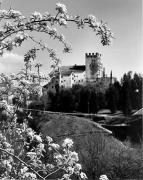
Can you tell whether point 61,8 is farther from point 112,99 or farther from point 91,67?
point 91,67

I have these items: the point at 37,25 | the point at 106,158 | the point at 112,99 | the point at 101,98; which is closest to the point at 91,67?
the point at 101,98

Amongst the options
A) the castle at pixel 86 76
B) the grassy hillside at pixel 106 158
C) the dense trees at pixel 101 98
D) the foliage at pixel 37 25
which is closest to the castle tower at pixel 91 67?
the castle at pixel 86 76

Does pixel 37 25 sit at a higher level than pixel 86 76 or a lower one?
lower

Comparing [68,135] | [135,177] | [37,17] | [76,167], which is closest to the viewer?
[76,167]

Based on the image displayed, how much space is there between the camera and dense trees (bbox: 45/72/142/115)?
70.6 metres

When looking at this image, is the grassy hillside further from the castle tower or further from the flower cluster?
the castle tower

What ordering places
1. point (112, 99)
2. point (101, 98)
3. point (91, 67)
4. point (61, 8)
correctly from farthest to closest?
point (91, 67) < point (101, 98) < point (112, 99) < point (61, 8)

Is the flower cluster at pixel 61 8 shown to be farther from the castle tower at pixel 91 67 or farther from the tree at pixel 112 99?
the castle tower at pixel 91 67

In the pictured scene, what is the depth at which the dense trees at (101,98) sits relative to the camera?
70625mm

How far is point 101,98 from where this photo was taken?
7838 centimetres

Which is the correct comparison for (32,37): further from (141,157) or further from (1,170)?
(141,157)

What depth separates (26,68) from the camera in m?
5.14

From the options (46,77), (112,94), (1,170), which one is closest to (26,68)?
(46,77)

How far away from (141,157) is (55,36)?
11.3 meters
